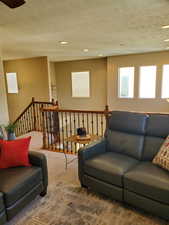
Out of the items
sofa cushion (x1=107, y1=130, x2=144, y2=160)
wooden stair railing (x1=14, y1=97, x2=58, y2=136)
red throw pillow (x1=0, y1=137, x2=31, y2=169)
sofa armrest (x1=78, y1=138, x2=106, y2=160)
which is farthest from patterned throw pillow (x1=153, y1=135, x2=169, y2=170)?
wooden stair railing (x1=14, y1=97, x2=58, y2=136)

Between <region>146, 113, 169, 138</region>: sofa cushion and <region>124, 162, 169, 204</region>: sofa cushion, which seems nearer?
<region>124, 162, 169, 204</region>: sofa cushion

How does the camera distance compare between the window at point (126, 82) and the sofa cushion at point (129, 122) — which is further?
the window at point (126, 82)

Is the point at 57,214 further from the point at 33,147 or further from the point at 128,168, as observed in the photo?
the point at 33,147

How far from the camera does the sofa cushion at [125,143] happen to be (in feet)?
8.21

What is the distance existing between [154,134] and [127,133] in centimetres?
40

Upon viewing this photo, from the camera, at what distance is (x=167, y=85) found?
21.4 ft

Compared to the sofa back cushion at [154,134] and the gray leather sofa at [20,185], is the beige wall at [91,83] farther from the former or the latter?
the gray leather sofa at [20,185]

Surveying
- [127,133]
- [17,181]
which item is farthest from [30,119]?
[17,181]

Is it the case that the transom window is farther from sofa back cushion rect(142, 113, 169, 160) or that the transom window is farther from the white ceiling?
sofa back cushion rect(142, 113, 169, 160)

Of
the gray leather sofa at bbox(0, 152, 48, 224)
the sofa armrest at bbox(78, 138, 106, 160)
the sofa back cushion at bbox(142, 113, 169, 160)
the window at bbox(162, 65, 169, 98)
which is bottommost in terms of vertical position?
the gray leather sofa at bbox(0, 152, 48, 224)

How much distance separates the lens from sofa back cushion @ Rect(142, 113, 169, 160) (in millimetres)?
2362


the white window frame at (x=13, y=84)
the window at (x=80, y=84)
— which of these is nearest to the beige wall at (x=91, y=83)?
the window at (x=80, y=84)

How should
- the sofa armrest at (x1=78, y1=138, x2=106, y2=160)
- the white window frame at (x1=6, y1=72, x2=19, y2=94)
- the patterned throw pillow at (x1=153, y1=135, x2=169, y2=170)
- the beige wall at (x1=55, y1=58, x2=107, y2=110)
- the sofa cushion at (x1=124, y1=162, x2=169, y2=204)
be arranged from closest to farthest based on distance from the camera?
the sofa cushion at (x1=124, y1=162, x2=169, y2=204) → the patterned throw pillow at (x1=153, y1=135, x2=169, y2=170) → the sofa armrest at (x1=78, y1=138, x2=106, y2=160) → the white window frame at (x1=6, y1=72, x2=19, y2=94) → the beige wall at (x1=55, y1=58, x2=107, y2=110)

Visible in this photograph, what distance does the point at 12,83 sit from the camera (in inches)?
319
